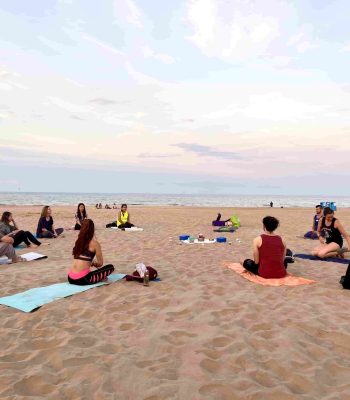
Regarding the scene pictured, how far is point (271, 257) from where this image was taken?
25.5 ft

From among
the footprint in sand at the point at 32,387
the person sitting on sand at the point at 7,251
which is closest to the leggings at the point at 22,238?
the person sitting on sand at the point at 7,251

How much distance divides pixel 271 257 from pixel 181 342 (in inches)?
146

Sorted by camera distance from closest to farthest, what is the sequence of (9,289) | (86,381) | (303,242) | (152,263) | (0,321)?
(86,381), (0,321), (9,289), (152,263), (303,242)

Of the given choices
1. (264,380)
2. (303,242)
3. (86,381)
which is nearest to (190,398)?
(264,380)

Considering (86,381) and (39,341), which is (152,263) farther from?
(86,381)

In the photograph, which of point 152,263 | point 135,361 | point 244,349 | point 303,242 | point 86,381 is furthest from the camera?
point 303,242

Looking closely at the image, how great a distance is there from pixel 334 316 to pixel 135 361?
3.31m

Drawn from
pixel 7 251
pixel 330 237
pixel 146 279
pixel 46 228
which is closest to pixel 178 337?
pixel 146 279

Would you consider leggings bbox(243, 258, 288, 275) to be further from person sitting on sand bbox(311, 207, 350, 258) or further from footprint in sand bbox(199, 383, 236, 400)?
footprint in sand bbox(199, 383, 236, 400)

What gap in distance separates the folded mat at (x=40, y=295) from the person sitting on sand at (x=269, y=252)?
3.25 m

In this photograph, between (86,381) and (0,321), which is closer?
(86,381)

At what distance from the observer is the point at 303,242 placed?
48.8 feet

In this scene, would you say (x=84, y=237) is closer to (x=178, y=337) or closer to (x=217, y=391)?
(x=178, y=337)

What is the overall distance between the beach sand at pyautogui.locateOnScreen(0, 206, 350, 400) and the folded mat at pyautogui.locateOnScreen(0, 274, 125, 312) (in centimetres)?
15
